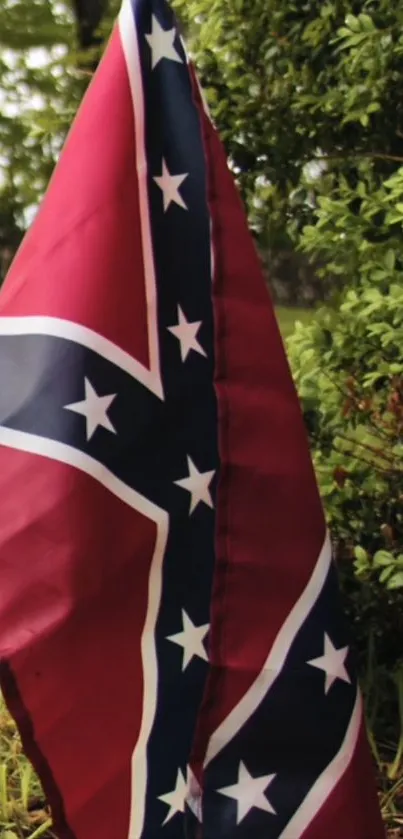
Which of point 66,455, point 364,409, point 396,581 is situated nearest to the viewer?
point 66,455

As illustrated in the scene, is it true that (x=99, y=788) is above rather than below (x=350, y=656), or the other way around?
below

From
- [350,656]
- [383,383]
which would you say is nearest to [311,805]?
[350,656]

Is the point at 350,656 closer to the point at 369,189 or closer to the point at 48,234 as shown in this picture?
the point at 48,234

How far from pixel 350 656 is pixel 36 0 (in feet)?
15.5

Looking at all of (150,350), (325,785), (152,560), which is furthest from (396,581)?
(150,350)

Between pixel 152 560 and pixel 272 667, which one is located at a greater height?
pixel 152 560

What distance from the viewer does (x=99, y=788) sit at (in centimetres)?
137

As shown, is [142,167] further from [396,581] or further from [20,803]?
[20,803]

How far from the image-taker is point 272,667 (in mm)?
1377

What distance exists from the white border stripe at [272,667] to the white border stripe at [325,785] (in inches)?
6.5

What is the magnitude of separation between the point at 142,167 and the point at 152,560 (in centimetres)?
59

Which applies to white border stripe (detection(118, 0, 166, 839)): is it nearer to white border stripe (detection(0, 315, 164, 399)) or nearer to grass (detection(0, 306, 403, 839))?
white border stripe (detection(0, 315, 164, 399))

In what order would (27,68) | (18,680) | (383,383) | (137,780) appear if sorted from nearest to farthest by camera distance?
(18,680)
(137,780)
(383,383)
(27,68)

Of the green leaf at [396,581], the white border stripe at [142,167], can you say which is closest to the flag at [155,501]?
the white border stripe at [142,167]
